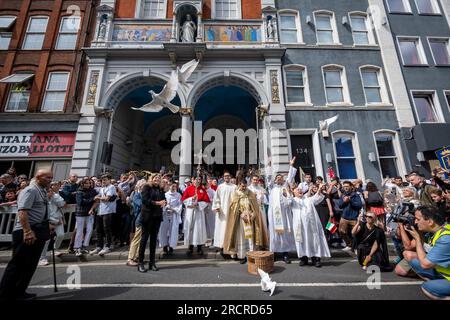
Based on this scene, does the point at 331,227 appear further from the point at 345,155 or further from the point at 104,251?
the point at 345,155

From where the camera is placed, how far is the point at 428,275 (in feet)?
11.1

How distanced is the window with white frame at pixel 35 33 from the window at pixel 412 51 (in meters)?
21.5

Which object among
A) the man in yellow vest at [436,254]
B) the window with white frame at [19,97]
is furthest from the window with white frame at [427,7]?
the window with white frame at [19,97]

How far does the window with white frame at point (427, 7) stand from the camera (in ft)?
43.7

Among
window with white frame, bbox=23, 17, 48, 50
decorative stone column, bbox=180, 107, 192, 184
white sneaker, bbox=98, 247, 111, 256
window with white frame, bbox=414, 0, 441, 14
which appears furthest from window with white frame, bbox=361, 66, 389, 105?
window with white frame, bbox=23, 17, 48, 50

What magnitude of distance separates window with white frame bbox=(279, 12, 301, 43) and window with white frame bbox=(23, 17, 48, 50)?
14.3 m

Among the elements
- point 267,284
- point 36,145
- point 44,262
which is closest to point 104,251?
point 44,262

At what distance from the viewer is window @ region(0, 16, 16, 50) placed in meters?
12.2

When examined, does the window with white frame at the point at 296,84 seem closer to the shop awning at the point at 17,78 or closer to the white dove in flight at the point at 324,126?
the white dove in flight at the point at 324,126

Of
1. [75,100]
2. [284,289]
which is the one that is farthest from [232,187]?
[75,100]

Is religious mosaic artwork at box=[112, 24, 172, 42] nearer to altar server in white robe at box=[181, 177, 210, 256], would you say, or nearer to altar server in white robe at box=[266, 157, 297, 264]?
altar server in white robe at box=[181, 177, 210, 256]

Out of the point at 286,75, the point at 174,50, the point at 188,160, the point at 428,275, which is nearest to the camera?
the point at 428,275

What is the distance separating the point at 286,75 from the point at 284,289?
11034 mm
